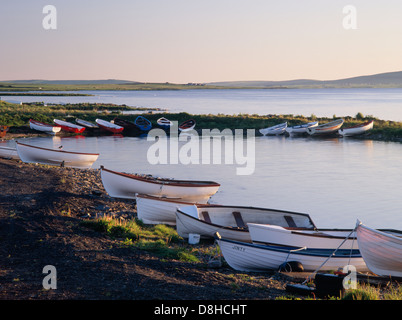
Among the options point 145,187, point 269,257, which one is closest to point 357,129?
point 145,187

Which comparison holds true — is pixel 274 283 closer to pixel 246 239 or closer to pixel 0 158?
pixel 246 239

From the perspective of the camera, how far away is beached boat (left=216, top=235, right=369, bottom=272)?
12.2 metres

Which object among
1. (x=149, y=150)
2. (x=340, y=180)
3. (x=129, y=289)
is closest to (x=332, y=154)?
(x=340, y=180)

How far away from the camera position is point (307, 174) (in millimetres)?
29828

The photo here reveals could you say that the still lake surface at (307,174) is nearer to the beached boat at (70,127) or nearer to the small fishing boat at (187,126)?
the beached boat at (70,127)

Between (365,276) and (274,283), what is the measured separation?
207 centimetres

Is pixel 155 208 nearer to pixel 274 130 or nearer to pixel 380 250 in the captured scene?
pixel 380 250

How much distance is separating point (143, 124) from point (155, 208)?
40.7 metres

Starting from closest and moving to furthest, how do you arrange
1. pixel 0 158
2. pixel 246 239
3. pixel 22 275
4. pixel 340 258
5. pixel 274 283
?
pixel 22 275, pixel 274 283, pixel 340 258, pixel 246 239, pixel 0 158

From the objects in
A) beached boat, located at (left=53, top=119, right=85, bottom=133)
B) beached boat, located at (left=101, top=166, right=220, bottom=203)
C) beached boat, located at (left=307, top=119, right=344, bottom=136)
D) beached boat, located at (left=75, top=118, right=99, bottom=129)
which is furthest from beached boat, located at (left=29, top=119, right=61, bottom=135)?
beached boat, located at (left=101, top=166, right=220, bottom=203)
